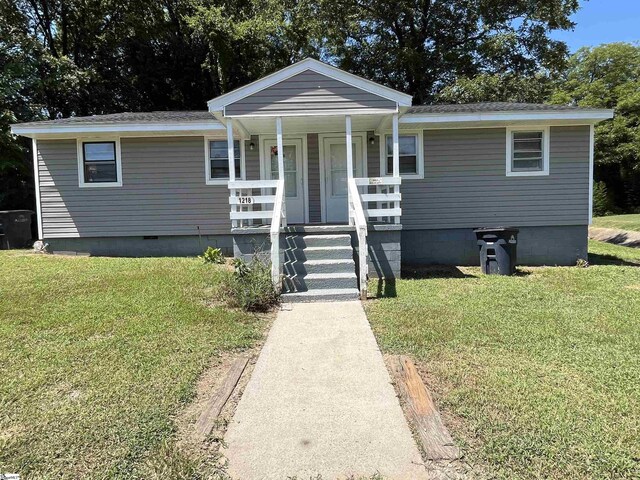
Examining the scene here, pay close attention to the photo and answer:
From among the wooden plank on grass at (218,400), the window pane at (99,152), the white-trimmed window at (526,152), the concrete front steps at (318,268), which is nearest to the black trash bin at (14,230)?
the window pane at (99,152)

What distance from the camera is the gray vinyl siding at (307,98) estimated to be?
8141 mm

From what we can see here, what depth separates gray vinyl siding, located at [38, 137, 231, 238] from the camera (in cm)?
1027

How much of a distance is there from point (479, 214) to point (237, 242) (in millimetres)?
5623

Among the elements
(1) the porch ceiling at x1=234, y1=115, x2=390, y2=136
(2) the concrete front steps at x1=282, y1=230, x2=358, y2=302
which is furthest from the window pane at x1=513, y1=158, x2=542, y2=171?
(2) the concrete front steps at x1=282, y1=230, x2=358, y2=302

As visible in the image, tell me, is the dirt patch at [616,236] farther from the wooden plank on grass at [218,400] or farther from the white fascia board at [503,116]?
the wooden plank on grass at [218,400]

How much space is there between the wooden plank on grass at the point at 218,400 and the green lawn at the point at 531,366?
4.82 feet

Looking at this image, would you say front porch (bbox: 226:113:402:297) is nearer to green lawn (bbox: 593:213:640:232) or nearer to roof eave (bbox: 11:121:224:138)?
roof eave (bbox: 11:121:224:138)

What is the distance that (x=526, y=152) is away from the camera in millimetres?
10047

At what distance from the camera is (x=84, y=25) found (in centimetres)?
1975

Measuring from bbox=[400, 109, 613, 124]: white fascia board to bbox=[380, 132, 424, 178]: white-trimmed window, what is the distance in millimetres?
666

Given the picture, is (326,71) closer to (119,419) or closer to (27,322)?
(27,322)

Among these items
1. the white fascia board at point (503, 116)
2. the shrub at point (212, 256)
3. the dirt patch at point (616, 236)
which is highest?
the white fascia board at point (503, 116)

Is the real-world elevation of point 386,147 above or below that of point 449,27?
below

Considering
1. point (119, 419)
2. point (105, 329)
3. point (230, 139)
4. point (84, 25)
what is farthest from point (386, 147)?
point (84, 25)
